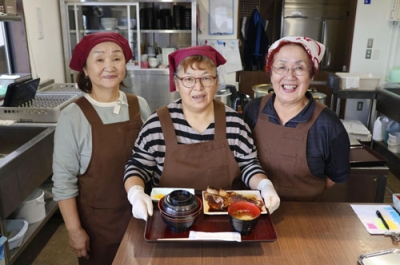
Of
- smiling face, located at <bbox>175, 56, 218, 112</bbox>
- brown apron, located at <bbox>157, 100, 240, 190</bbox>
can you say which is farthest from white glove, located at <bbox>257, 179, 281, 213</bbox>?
smiling face, located at <bbox>175, 56, 218, 112</bbox>

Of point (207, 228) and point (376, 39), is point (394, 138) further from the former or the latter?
point (207, 228)

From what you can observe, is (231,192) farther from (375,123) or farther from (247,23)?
(247,23)

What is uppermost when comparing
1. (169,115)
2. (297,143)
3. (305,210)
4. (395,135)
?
(169,115)

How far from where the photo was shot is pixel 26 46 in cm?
328

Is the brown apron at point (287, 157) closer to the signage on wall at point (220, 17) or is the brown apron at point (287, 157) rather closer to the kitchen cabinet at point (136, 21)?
the kitchen cabinet at point (136, 21)

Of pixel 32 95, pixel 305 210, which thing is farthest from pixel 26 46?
pixel 305 210

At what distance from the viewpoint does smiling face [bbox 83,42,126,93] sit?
1527 millimetres

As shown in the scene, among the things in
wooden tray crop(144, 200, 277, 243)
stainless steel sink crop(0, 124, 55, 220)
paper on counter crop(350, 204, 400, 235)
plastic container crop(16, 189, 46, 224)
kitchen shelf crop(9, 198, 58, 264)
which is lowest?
kitchen shelf crop(9, 198, 58, 264)

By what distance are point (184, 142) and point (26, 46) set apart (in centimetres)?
252

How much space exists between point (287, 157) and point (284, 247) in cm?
53

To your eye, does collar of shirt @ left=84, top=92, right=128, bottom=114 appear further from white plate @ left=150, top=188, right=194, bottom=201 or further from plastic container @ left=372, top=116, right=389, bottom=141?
plastic container @ left=372, top=116, right=389, bottom=141

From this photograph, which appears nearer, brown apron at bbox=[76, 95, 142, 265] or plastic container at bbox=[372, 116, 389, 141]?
brown apron at bbox=[76, 95, 142, 265]

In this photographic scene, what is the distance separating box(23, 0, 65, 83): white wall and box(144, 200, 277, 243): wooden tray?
2.75 metres

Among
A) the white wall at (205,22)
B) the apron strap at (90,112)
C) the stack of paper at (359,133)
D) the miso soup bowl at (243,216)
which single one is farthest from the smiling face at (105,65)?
the white wall at (205,22)
